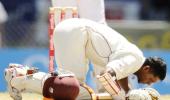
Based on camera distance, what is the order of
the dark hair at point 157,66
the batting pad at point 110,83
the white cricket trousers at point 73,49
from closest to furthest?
the batting pad at point 110,83 → the white cricket trousers at point 73,49 → the dark hair at point 157,66

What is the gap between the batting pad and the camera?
6066 millimetres

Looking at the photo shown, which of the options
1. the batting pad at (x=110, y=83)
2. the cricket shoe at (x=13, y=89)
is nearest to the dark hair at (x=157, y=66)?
the batting pad at (x=110, y=83)

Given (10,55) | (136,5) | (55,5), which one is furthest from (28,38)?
(136,5)

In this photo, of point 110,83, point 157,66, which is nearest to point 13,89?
point 110,83

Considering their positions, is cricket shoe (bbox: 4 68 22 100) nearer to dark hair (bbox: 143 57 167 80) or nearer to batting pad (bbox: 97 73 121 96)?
batting pad (bbox: 97 73 121 96)

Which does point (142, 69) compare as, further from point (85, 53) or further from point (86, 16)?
point (86, 16)

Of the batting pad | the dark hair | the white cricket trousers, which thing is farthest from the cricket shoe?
the dark hair

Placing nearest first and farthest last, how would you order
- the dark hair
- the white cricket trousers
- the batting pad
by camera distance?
the batting pad, the white cricket trousers, the dark hair

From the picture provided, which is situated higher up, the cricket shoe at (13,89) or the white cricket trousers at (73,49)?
the white cricket trousers at (73,49)

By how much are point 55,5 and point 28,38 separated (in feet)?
8.97

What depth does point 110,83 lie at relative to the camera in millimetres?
6086

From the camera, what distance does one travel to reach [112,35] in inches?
257

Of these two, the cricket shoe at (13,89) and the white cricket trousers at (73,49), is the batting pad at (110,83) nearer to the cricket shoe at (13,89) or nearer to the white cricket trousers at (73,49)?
the white cricket trousers at (73,49)

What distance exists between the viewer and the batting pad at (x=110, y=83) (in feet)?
19.9
